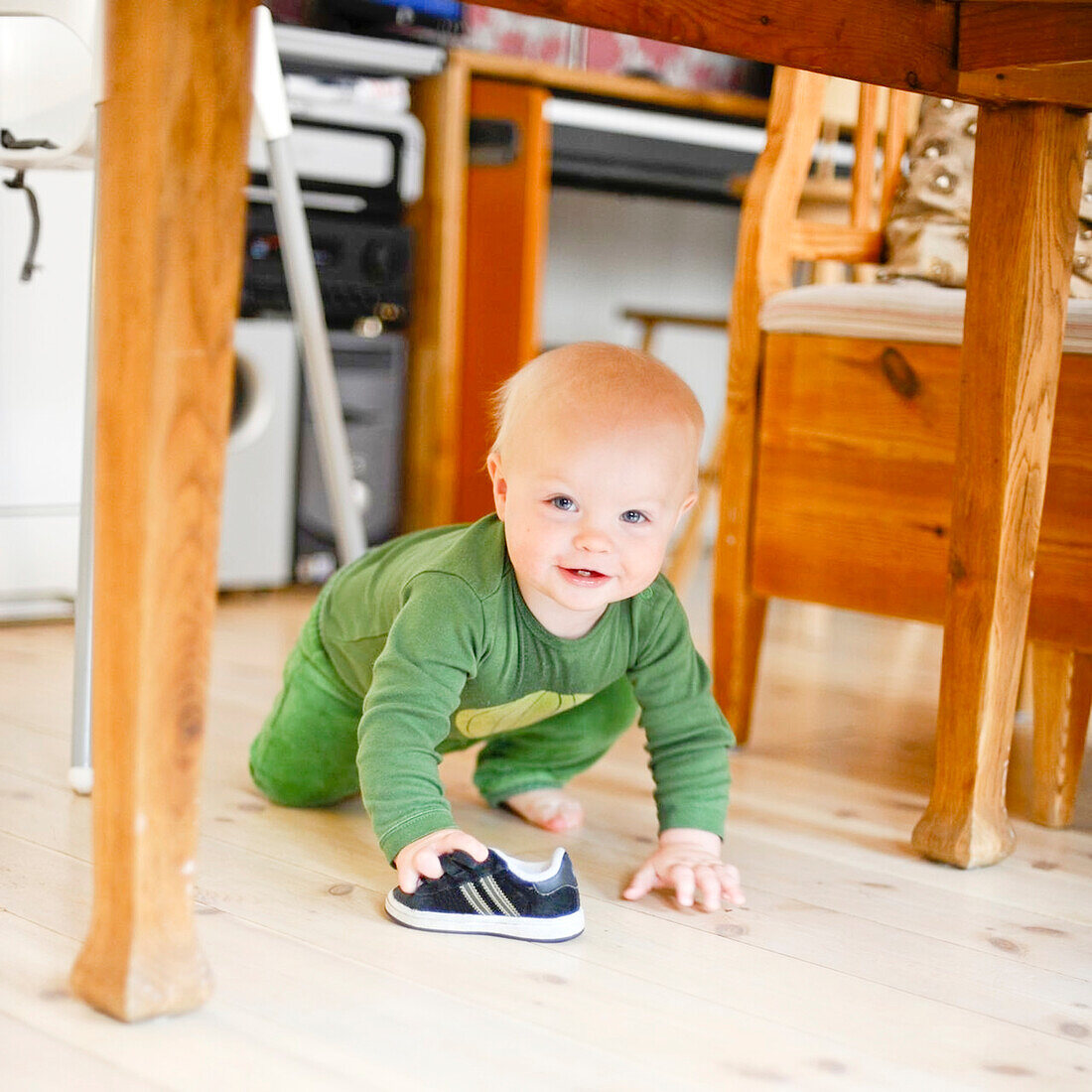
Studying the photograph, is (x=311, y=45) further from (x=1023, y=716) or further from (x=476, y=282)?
(x=1023, y=716)

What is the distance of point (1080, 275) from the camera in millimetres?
1471

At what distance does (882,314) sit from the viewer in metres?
1.35

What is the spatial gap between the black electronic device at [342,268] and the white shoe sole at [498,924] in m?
1.50

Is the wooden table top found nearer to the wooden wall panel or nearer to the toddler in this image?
the toddler

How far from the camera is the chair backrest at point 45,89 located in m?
1.36

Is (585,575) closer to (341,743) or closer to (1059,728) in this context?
(341,743)

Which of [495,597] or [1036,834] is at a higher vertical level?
[495,597]

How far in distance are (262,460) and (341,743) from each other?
120 cm

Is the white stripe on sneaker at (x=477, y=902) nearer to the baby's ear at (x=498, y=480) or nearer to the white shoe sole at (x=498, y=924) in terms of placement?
the white shoe sole at (x=498, y=924)

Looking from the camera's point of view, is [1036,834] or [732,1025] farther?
[1036,834]

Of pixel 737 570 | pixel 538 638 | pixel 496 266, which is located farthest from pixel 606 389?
pixel 496 266

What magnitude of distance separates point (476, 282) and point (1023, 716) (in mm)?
1287

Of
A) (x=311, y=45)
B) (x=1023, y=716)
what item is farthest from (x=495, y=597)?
(x=311, y=45)

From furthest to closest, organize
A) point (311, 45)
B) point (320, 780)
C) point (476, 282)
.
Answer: point (476, 282) < point (311, 45) < point (320, 780)
